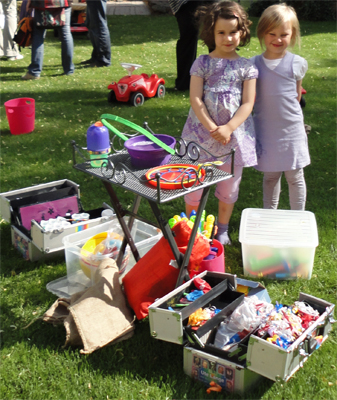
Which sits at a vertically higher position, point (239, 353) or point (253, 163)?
point (253, 163)

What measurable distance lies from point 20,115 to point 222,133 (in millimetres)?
2992

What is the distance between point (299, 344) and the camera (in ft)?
6.32

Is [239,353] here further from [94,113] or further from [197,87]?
[94,113]

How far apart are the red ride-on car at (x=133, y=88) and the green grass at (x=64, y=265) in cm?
13

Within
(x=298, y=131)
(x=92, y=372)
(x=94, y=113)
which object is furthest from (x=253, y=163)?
(x=94, y=113)

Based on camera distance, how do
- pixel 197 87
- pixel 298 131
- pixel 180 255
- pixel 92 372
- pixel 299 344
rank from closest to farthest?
pixel 299 344 → pixel 92 372 → pixel 180 255 → pixel 197 87 → pixel 298 131

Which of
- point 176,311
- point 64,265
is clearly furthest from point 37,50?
point 176,311

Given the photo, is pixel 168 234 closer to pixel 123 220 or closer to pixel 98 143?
pixel 123 220

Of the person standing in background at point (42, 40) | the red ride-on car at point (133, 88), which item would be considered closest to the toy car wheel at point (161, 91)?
the red ride-on car at point (133, 88)

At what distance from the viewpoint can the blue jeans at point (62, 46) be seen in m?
7.01

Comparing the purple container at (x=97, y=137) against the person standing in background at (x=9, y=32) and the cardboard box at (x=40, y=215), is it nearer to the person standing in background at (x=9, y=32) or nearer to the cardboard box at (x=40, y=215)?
the cardboard box at (x=40, y=215)

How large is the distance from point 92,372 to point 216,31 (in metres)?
1.92

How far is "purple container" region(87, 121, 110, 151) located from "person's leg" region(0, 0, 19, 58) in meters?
6.76

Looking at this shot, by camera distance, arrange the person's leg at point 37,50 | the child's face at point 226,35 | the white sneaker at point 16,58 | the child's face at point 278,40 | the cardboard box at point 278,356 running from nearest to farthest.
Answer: the cardboard box at point 278,356 < the child's face at point 226,35 < the child's face at point 278,40 < the person's leg at point 37,50 < the white sneaker at point 16,58
